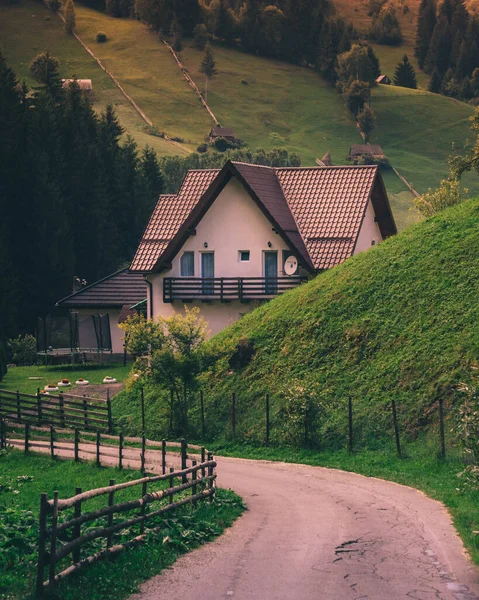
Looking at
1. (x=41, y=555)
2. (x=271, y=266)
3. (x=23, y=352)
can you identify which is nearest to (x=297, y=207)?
(x=271, y=266)

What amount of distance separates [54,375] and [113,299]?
13.8 m

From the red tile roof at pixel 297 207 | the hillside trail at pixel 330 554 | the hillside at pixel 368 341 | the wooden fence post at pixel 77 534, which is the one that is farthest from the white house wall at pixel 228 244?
the wooden fence post at pixel 77 534

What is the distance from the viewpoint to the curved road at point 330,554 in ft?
60.5

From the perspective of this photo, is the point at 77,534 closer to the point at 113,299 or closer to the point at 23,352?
the point at 23,352

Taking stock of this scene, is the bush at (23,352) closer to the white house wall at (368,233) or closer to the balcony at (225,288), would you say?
the balcony at (225,288)

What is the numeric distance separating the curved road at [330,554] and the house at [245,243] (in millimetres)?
28029

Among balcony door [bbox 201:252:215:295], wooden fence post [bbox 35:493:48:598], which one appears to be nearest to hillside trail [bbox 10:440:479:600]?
wooden fence post [bbox 35:493:48:598]

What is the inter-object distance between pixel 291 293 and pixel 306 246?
649 centimetres

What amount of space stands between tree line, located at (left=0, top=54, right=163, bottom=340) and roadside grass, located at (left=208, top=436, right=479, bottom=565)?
42.7 m

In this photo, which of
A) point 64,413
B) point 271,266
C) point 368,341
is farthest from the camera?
point 271,266

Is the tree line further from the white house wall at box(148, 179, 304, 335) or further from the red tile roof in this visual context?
the white house wall at box(148, 179, 304, 335)

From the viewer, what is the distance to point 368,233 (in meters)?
62.4

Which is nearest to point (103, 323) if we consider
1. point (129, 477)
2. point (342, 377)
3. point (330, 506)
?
point (342, 377)

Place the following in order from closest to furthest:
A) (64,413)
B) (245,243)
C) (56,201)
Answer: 1. (64,413)
2. (245,243)
3. (56,201)
